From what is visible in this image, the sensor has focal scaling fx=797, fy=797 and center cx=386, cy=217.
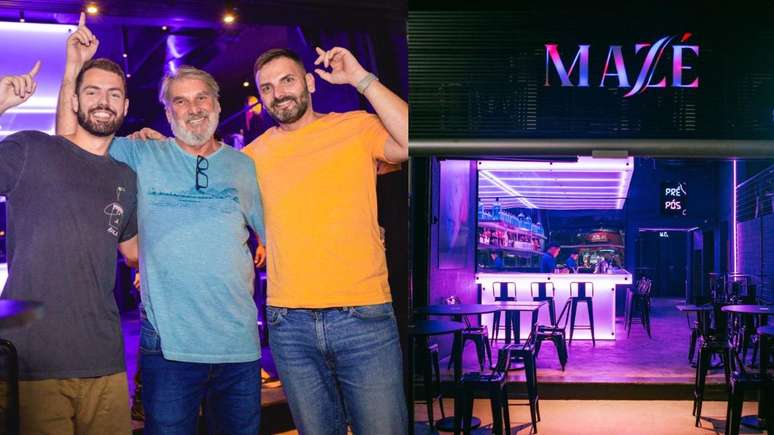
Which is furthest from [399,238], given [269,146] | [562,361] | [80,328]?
[562,361]

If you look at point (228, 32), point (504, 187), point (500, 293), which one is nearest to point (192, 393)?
point (228, 32)

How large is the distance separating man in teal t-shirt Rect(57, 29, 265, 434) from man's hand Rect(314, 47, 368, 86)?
1.65ft

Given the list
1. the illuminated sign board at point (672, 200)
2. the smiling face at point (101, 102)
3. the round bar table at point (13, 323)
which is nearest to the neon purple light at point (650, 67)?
the smiling face at point (101, 102)

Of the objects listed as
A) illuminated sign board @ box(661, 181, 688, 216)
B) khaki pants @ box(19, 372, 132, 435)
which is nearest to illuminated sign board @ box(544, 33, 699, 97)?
khaki pants @ box(19, 372, 132, 435)

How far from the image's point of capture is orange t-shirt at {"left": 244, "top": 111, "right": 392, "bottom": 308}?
2832mm

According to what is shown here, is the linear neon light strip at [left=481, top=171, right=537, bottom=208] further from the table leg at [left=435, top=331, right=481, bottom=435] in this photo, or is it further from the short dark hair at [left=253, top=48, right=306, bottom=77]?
the short dark hair at [left=253, top=48, right=306, bottom=77]

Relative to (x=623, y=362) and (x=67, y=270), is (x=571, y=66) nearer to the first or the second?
(x=67, y=270)

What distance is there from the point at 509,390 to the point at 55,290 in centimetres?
540

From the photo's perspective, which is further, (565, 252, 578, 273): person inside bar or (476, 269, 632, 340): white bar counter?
(565, 252, 578, 273): person inside bar

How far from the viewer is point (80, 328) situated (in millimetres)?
2705

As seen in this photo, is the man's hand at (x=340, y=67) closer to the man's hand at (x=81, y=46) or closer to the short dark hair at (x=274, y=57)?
the short dark hair at (x=274, y=57)

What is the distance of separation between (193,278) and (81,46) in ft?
3.26

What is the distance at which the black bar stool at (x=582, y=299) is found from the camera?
33.4 feet

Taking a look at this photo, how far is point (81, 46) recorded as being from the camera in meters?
2.97
